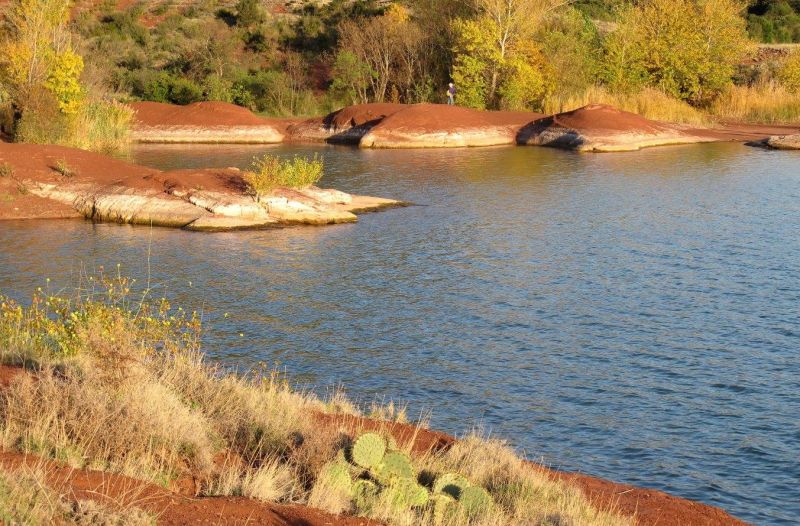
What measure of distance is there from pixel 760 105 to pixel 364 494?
47712 mm

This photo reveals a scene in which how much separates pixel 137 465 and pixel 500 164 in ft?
99.4

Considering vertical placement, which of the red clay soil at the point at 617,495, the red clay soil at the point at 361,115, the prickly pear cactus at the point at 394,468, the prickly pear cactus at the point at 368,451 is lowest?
the red clay soil at the point at 617,495

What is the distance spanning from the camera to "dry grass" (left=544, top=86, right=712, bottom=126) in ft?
160

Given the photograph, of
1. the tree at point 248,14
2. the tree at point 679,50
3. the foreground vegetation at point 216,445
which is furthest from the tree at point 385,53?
the foreground vegetation at point 216,445

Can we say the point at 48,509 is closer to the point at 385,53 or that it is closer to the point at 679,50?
the point at 679,50

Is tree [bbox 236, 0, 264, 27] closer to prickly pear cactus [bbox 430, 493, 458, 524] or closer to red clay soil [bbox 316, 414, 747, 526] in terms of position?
red clay soil [bbox 316, 414, 747, 526]

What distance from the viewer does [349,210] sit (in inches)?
1041

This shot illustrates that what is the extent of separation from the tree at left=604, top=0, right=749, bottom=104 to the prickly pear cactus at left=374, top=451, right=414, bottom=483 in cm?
4537

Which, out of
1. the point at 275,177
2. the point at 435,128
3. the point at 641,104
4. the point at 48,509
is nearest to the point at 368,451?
the point at 48,509

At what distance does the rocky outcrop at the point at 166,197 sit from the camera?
24.3 m

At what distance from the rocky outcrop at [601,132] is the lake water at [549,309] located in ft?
32.2

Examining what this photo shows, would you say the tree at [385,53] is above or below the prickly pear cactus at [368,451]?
above

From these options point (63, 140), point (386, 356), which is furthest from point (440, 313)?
point (63, 140)

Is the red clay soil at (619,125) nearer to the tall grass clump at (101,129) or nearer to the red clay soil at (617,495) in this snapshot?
the tall grass clump at (101,129)
